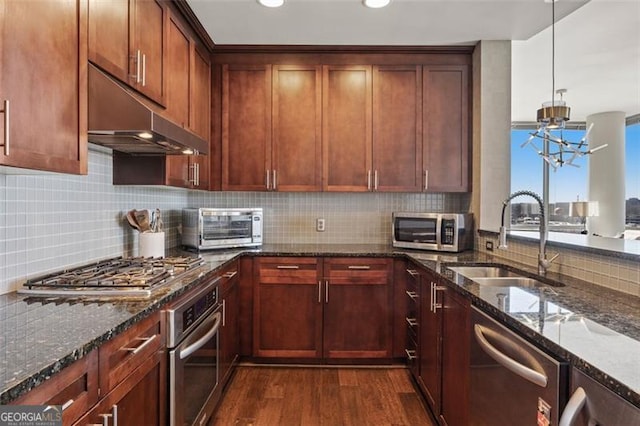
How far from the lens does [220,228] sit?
9.67 feet

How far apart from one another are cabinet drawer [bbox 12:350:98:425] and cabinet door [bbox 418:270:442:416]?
5.41ft

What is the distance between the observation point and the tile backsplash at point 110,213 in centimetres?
159

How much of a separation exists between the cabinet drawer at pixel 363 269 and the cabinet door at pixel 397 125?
0.68 m

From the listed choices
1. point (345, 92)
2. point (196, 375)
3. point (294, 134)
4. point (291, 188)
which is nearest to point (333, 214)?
point (291, 188)

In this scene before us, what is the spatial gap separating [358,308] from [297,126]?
155 centimetres

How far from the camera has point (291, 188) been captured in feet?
10.5

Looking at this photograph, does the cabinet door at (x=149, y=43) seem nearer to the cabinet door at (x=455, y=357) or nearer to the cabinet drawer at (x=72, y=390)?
the cabinet drawer at (x=72, y=390)

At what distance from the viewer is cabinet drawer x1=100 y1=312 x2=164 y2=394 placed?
44.0 inches

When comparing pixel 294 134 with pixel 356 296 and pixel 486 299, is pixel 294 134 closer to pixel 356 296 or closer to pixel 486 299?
pixel 356 296

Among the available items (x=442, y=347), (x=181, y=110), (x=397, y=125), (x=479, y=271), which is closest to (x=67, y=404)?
(x=442, y=347)

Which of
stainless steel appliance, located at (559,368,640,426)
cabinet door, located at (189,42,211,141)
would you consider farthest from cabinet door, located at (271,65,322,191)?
stainless steel appliance, located at (559,368,640,426)

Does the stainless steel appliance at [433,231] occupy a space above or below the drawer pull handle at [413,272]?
above

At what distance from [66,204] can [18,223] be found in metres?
0.30

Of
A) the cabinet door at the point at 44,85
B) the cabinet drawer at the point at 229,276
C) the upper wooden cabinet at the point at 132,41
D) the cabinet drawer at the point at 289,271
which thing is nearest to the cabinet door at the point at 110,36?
the upper wooden cabinet at the point at 132,41
